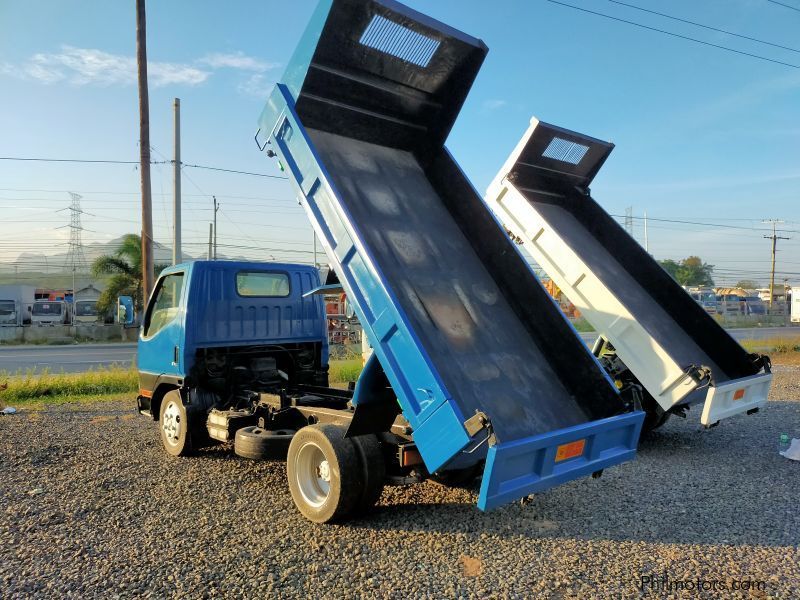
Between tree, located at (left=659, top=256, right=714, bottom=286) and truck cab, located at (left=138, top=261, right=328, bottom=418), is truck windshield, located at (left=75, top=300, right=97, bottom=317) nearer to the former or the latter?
truck cab, located at (left=138, top=261, right=328, bottom=418)

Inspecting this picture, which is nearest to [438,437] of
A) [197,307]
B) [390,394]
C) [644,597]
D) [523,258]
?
[390,394]

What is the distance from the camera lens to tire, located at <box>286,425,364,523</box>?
4.30 meters

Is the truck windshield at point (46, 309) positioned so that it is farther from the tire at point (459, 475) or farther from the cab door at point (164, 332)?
the tire at point (459, 475)

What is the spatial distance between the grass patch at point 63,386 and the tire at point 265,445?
7.20 metres

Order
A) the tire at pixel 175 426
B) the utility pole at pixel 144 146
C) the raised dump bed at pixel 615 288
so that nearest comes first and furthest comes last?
the raised dump bed at pixel 615 288, the tire at pixel 175 426, the utility pole at pixel 144 146

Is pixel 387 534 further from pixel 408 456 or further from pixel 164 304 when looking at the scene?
pixel 164 304

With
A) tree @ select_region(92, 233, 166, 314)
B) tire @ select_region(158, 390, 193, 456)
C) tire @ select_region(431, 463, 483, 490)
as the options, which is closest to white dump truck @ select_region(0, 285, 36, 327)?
tree @ select_region(92, 233, 166, 314)

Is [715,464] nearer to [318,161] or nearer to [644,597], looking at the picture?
[644,597]

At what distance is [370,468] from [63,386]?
9.68m

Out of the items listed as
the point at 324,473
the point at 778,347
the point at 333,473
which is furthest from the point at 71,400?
the point at 778,347

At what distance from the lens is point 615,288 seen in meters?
6.66

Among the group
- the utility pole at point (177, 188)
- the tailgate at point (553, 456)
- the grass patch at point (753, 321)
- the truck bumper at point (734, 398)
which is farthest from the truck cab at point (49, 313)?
the grass patch at point (753, 321)

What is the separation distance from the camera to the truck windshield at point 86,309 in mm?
37188

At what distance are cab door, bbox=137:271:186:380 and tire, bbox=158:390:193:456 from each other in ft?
1.01
